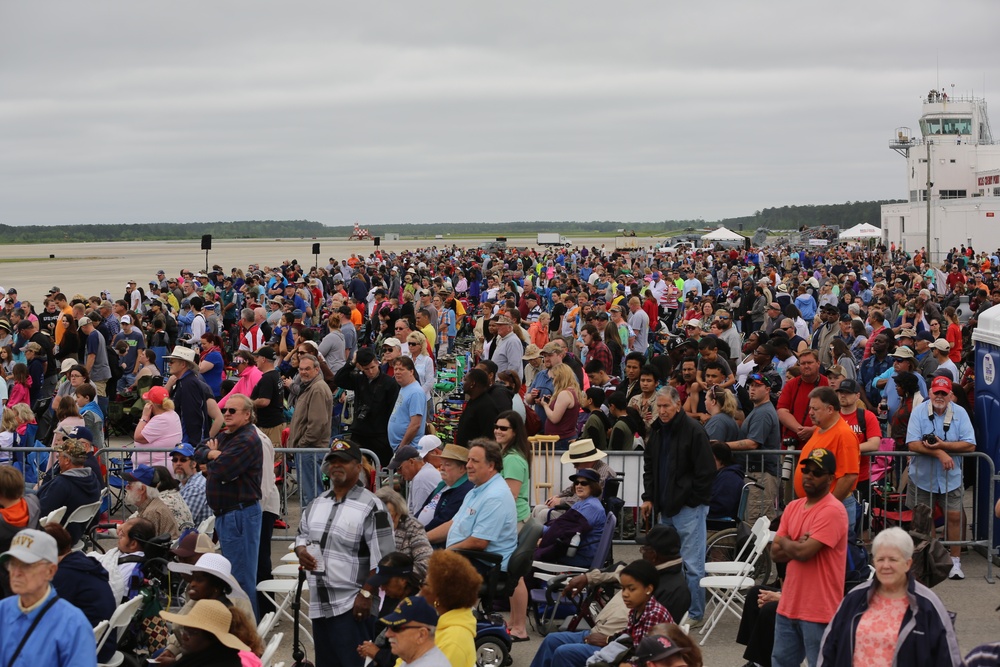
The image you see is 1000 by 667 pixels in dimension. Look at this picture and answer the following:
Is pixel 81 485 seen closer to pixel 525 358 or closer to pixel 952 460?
pixel 525 358

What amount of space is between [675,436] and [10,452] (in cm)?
676

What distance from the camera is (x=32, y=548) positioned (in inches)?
195

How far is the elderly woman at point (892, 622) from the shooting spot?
16.5ft

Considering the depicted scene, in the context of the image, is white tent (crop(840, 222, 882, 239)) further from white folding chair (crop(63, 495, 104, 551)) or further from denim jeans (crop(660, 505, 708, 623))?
white folding chair (crop(63, 495, 104, 551))

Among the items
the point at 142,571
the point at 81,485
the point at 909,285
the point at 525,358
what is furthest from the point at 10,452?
the point at 909,285

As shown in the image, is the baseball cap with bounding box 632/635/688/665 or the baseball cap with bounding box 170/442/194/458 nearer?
the baseball cap with bounding box 632/635/688/665

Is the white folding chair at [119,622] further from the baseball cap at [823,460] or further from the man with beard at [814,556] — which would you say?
the baseball cap at [823,460]

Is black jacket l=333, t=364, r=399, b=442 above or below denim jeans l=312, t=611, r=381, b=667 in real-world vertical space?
above

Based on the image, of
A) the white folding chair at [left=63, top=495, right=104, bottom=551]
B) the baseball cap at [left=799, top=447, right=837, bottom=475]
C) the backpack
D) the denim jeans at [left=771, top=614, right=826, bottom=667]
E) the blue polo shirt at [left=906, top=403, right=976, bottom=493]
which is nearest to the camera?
the baseball cap at [left=799, top=447, right=837, bottom=475]

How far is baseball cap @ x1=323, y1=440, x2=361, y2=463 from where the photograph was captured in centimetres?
641

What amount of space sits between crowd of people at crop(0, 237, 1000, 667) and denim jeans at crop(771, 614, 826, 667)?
0.01m

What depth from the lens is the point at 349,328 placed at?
52.0 feet

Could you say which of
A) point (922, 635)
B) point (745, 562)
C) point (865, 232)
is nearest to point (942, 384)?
point (745, 562)

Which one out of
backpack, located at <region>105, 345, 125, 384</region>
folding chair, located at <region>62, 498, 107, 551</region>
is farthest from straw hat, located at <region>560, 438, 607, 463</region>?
backpack, located at <region>105, 345, 125, 384</region>
